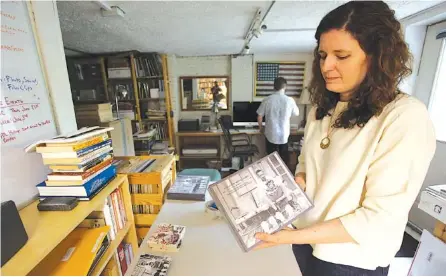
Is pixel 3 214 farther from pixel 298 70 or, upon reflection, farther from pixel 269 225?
pixel 298 70

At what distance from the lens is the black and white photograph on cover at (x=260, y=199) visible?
704mm

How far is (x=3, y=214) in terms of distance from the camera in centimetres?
58

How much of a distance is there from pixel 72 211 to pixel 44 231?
111 mm

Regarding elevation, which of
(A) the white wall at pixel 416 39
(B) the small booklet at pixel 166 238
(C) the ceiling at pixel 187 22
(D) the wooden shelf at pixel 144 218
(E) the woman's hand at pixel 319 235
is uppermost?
(C) the ceiling at pixel 187 22

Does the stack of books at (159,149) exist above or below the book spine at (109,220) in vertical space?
below

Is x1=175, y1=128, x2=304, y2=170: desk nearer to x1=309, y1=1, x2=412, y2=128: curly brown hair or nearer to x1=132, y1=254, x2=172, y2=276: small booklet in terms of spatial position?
x1=132, y1=254, x2=172, y2=276: small booklet

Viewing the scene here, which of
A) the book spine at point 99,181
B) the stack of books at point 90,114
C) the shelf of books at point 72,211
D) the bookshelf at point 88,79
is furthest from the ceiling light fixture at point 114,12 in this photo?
the bookshelf at point 88,79

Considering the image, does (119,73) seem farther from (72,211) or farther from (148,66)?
(72,211)

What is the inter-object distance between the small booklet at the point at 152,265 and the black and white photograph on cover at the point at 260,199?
1.19 feet

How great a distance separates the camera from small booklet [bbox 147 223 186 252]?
924 millimetres

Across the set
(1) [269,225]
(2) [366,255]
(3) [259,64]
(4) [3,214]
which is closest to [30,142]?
(4) [3,214]

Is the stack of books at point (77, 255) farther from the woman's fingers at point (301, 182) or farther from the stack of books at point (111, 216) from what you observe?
the woman's fingers at point (301, 182)

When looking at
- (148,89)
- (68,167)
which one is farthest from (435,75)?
(148,89)

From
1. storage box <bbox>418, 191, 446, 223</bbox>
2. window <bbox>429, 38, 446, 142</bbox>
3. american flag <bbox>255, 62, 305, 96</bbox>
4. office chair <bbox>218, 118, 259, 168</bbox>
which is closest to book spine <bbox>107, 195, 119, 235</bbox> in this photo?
storage box <bbox>418, 191, 446, 223</bbox>
